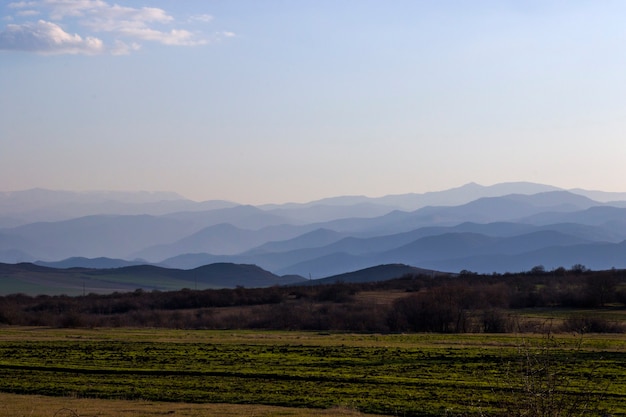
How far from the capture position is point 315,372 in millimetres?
37562

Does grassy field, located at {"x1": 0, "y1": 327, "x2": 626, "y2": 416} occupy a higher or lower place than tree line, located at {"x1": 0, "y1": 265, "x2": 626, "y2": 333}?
lower

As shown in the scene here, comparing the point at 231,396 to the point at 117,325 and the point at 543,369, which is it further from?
the point at 117,325

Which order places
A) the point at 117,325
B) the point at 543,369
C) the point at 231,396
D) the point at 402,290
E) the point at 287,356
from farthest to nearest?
the point at 402,290 < the point at 117,325 < the point at 287,356 < the point at 231,396 < the point at 543,369

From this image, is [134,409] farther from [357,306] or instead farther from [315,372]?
[357,306]

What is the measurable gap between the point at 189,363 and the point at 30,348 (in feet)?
50.7

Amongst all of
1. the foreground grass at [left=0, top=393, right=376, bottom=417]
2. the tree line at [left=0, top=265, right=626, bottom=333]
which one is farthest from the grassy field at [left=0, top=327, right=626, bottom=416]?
the tree line at [left=0, top=265, right=626, bottom=333]

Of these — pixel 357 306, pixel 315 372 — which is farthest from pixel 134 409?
pixel 357 306

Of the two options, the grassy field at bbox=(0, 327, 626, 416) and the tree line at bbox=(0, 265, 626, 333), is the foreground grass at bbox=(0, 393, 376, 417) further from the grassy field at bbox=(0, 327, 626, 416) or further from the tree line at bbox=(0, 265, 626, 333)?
the tree line at bbox=(0, 265, 626, 333)

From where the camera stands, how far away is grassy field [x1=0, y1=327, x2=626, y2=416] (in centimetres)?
2744

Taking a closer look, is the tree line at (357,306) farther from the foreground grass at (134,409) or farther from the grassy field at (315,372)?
the foreground grass at (134,409)

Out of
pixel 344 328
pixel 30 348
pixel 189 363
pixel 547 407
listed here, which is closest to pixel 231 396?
pixel 189 363

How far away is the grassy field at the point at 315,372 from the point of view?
27438 mm

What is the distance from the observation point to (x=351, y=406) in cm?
2716

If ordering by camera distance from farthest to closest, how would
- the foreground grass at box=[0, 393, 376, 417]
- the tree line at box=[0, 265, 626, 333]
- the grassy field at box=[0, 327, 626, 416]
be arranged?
the tree line at box=[0, 265, 626, 333] → the grassy field at box=[0, 327, 626, 416] → the foreground grass at box=[0, 393, 376, 417]
